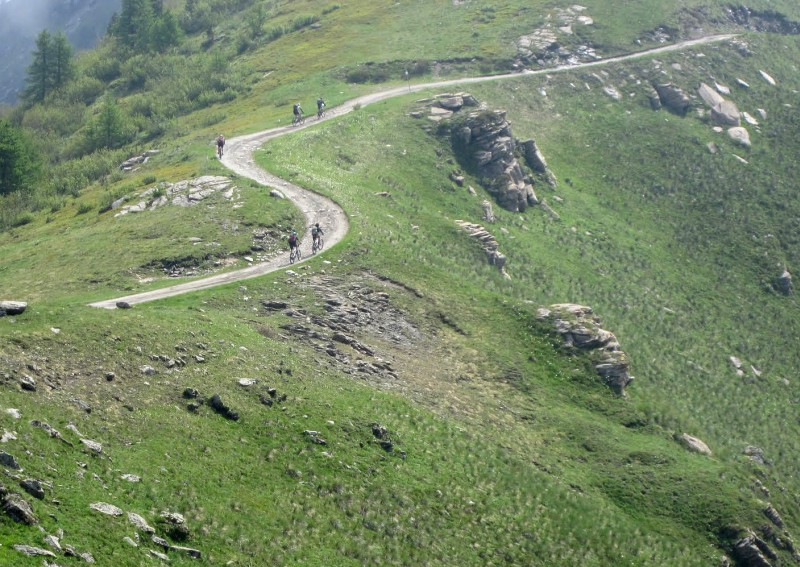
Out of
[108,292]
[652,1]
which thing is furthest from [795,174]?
[108,292]

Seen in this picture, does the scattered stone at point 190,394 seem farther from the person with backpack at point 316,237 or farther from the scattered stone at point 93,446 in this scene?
the person with backpack at point 316,237

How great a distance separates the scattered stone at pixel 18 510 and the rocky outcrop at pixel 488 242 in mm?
43911

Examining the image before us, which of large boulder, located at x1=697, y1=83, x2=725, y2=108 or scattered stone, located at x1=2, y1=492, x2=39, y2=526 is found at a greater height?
scattered stone, located at x1=2, y1=492, x2=39, y2=526

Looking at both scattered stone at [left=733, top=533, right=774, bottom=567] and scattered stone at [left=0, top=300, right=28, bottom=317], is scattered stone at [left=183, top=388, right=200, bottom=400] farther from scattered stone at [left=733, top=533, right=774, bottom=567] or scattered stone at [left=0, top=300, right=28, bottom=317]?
scattered stone at [left=733, top=533, right=774, bottom=567]

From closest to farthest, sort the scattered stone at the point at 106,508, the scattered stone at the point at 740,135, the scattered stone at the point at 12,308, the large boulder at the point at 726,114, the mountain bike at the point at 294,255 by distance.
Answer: the scattered stone at the point at 106,508, the scattered stone at the point at 12,308, the mountain bike at the point at 294,255, the scattered stone at the point at 740,135, the large boulder at the point at 726,114

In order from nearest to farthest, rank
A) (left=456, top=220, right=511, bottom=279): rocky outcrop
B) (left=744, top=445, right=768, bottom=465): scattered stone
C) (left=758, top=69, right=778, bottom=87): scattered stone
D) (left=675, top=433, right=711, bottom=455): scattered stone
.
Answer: (left=675, top=433, right=711, bottom=455): scattered stone → (left=744, top=445, right=768, bottom=465): scattered stone → (left=456, top=220, right=511, bottom=279): rocky outcrop → (left=758, top=69, right=778, bottom=87): scattered stone

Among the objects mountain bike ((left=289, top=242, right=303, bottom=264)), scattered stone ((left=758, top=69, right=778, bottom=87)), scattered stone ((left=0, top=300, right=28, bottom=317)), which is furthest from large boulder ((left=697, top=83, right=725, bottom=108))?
scattered stone ((left=0, top=300, right=28, bottom=317))

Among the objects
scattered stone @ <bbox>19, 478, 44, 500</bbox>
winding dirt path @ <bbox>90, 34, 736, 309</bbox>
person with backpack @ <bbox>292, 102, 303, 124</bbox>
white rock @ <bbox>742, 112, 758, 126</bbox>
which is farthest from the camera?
white rock @ <bbox>742, 112, 758, 126</bbox>

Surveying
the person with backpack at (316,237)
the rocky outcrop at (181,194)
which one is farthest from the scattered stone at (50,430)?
the rocky outcrop at (181,194)

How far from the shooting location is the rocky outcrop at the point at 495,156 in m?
74.1

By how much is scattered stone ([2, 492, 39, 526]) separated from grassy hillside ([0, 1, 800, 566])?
1.19 feet

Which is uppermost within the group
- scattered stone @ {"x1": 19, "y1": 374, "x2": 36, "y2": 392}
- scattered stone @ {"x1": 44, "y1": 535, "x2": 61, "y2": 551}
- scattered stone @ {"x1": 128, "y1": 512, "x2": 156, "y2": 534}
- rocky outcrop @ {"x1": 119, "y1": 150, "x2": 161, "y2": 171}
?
scattered stone @ {"x1": 19, "y1": 374, "x2": 36, "y2": 392}

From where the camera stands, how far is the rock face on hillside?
1859 inches

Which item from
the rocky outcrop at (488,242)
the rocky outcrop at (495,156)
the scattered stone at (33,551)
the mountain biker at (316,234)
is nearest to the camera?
the scattered stone at (33,551)
